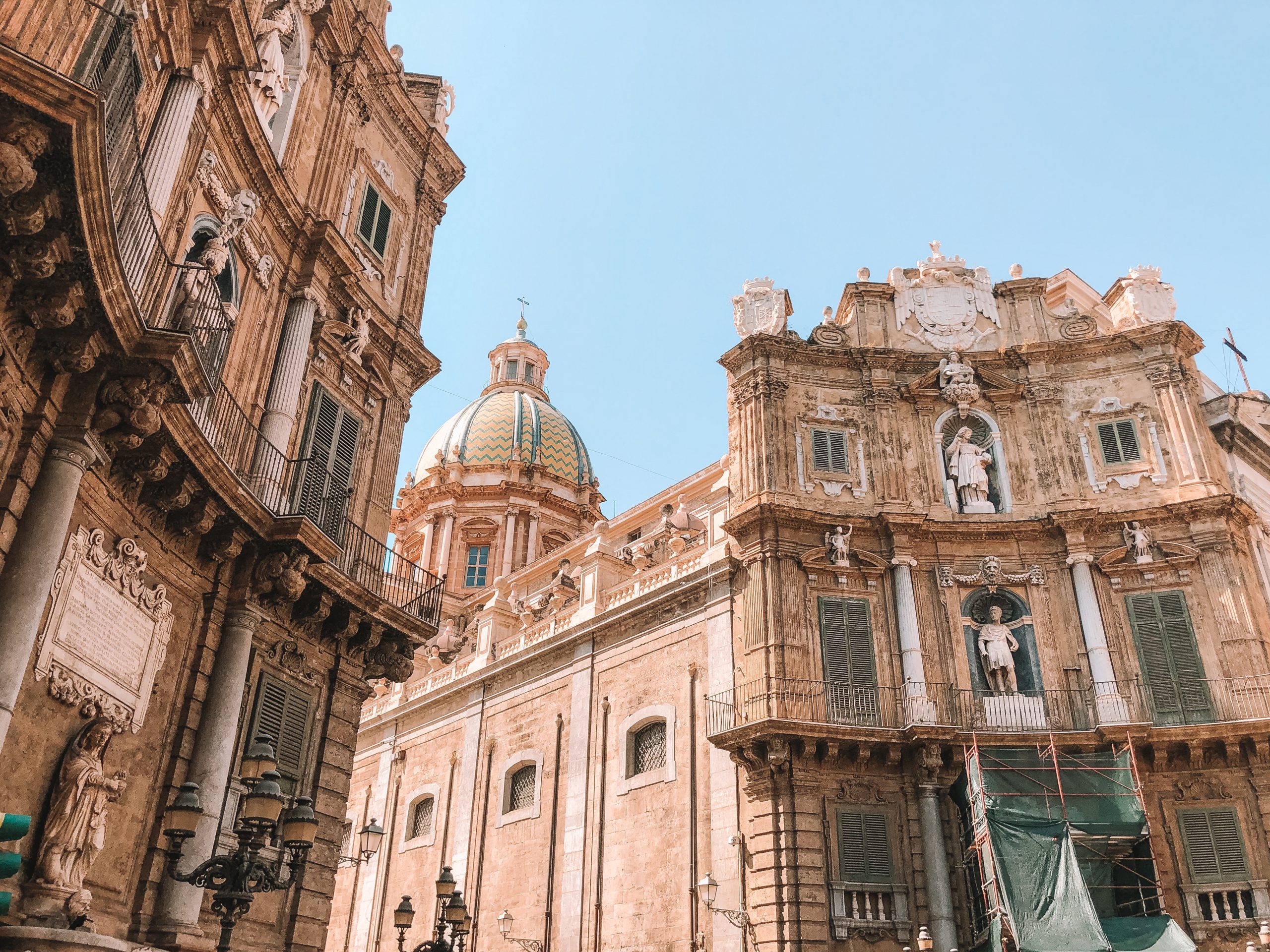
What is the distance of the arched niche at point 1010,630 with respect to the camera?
21.3 m

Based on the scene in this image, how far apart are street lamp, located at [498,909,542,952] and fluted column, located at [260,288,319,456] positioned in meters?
14.8

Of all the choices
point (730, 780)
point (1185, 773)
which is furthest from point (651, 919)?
point (1185, 773)

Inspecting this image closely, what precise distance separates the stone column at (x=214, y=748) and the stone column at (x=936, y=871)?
12.5 m

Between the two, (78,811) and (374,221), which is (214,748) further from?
(374,221)

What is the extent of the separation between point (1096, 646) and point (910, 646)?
3606 millimetres

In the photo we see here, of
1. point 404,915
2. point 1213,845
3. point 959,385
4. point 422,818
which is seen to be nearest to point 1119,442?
point 959,385

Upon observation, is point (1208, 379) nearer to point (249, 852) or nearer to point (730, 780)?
point (730, 780)

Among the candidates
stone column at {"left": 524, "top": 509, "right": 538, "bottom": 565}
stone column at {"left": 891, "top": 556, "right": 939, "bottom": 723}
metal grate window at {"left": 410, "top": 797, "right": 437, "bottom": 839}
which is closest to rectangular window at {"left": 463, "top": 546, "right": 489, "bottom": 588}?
stone column at {"left": 524, "top": 509, "right": 538, "bottom": 565}

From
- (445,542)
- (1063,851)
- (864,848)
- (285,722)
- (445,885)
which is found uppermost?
(445,542)

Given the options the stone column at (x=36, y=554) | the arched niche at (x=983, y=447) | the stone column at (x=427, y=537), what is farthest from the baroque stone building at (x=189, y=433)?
the stone column at (x=427, y=537)

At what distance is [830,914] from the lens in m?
18.7

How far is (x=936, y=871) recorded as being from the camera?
62.1ft

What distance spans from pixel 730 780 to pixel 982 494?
8.37 meters

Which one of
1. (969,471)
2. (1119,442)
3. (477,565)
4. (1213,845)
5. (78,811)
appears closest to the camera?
(78,811)
